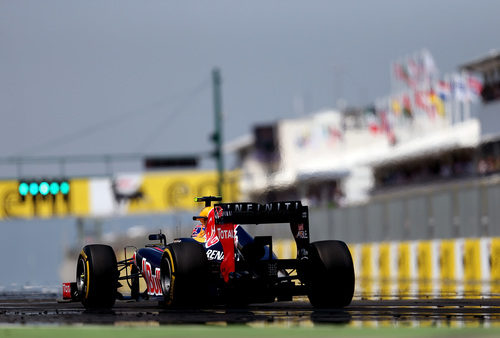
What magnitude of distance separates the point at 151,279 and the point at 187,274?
1578 mm

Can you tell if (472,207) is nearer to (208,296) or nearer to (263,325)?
(208,296)

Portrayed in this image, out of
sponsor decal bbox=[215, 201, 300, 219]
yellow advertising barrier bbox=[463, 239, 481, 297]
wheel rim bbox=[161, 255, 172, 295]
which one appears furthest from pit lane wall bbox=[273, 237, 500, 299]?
wheel rim bbox=[161, 255, 172, 295]

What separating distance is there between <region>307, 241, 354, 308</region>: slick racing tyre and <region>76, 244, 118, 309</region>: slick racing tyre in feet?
9.00

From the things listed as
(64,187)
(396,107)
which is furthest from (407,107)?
(64,187)

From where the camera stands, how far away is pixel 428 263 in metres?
35.5

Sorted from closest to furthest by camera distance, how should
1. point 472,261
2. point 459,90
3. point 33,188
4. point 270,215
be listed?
point 270,215, point 472,261, point 33,188, point 459,90

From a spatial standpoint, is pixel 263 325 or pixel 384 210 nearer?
pixel 263 325

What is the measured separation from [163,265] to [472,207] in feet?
61.0

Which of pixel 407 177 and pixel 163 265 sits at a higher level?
pixel 407 177

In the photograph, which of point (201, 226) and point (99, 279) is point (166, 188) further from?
point (99, 279)

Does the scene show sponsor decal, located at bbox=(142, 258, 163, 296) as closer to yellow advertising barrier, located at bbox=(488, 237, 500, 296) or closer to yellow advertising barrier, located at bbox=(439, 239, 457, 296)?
yellow advertising barrier, located at bbox=(488, 237, 500, 296)

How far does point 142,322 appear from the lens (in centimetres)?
1329

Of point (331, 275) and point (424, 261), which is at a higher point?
point (424, 261)

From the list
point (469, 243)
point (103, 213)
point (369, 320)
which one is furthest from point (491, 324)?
point (103, 213)
